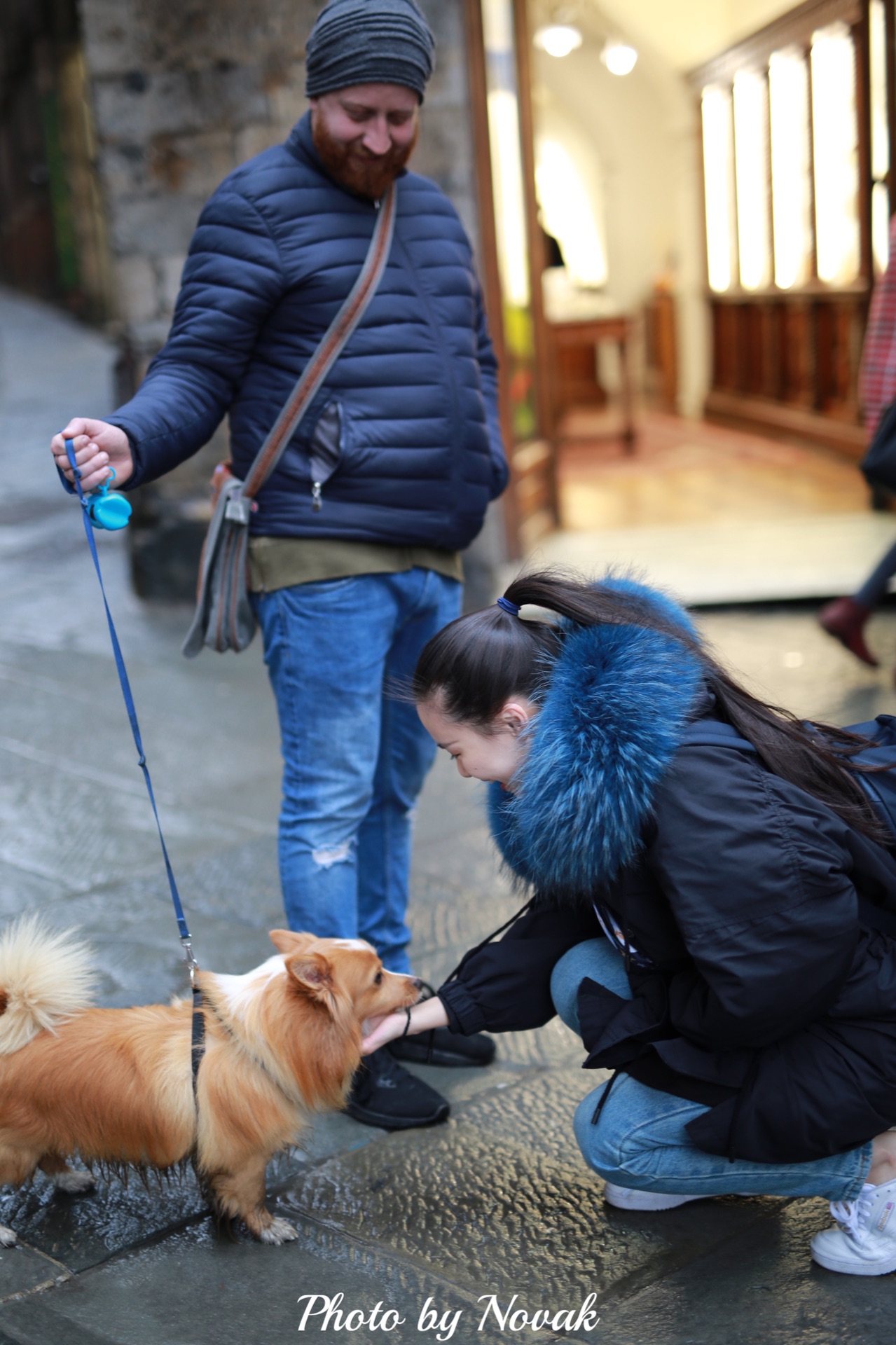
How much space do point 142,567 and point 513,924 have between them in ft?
14.4

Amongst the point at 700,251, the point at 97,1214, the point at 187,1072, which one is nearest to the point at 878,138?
the point at 700,251

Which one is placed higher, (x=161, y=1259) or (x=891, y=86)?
(x=891, y=86)

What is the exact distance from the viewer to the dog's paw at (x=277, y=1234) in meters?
2.22

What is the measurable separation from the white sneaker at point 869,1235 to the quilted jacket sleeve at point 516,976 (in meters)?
0.59

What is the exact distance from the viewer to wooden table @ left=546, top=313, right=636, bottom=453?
427 inches

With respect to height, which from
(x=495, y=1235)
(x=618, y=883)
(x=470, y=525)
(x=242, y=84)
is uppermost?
(x=242, y=84)

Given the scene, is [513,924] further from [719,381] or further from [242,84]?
[719,381]

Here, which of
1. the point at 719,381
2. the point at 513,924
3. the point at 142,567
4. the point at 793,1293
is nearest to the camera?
the point at 793,1293

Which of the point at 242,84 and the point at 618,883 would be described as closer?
the point at 618,883

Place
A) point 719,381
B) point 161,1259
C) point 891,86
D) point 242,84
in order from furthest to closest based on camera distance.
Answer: point 719,381, point 891,86, point 242,84, point 161,1259

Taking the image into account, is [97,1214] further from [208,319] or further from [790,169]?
[790,169]

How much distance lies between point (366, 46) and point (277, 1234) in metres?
2.11

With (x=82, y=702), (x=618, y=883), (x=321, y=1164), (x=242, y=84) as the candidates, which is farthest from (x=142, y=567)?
(x=618, y=883)

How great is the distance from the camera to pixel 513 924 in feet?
7.91
